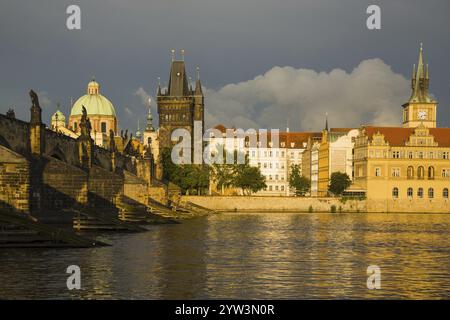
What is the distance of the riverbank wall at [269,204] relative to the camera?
13412 cm

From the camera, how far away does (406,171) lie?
5733 inches

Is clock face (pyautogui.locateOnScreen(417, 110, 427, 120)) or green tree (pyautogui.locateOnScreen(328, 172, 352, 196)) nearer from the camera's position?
green tree (pyautogui.locateOnScreen(328, 172, 352, 196))

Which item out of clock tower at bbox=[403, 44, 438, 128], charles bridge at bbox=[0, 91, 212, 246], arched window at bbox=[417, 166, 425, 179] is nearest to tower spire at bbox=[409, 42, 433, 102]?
clock tower at bbox=[403, 44, 438, 128]

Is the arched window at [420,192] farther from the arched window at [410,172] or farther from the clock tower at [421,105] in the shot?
the clock tower at [421,105]

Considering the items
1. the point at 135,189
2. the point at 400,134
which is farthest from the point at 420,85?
the point at 135,189

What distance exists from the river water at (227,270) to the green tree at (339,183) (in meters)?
98.1

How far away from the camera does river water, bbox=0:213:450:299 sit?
26.1 m

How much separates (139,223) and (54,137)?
11560 mm

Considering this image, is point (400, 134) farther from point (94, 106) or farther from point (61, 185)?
point (61, 185)

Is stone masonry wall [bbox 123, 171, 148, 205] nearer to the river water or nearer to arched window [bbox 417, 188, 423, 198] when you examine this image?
the river water

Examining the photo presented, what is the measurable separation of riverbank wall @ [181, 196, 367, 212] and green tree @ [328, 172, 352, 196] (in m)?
11.2

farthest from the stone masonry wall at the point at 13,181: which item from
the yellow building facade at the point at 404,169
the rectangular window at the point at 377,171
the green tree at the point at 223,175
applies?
the rectangular window at the point at 377,171

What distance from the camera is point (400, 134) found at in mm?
150625

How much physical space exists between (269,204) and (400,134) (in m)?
32.4
